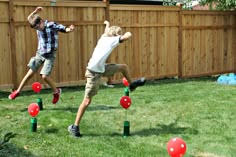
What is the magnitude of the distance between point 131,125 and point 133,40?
4.95 m

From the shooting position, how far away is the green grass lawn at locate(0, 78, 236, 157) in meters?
4.84

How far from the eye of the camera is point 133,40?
10.6 m

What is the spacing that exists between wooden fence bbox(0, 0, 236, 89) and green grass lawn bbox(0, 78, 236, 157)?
88 centimetres

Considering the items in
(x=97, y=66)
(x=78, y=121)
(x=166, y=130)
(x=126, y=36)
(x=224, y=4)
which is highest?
(x=224, y=4)

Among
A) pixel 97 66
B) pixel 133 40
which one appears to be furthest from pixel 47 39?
pixel 133 40

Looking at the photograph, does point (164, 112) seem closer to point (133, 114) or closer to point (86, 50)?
point (133, 114)

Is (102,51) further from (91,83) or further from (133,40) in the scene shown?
(133,40)

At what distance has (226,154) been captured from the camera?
475 centimetres

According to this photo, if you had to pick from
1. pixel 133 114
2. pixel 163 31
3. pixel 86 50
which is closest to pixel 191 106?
pixel 133 114

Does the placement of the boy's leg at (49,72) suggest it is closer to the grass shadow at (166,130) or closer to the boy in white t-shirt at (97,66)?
the boy in white t-shirt at (97,66)

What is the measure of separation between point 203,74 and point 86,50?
14.5 feet

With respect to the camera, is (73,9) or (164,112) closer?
(164,112)

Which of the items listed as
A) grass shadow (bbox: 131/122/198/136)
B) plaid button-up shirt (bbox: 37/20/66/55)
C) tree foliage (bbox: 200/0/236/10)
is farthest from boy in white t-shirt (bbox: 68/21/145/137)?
tree foliage (bbox: 200/0/236/10)

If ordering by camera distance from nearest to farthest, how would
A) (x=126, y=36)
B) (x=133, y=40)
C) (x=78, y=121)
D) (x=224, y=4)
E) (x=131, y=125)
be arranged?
(x=126, y=36), (x=78, y=121), (x=131, y=125), (x=133, y=40), (x=224, y=4)
